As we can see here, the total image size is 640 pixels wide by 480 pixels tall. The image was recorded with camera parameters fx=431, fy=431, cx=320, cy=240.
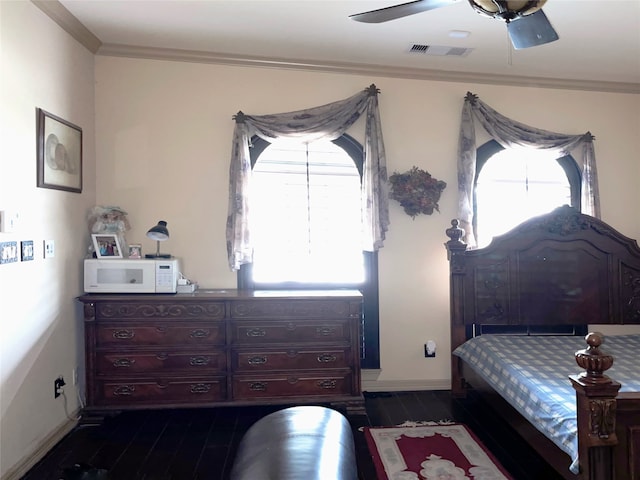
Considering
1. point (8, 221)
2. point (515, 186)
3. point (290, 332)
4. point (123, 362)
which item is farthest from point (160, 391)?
point (515, 186)

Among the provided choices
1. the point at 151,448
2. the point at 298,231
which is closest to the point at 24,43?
the point at 298,231

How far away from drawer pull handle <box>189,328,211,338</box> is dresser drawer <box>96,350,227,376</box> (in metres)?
0.12

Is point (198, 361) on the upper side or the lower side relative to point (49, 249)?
lower

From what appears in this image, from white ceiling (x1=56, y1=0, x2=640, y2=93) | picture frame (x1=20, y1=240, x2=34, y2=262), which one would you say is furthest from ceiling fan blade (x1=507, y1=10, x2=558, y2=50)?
picture frame (x1=20, y1=240, x2=34, y2=262)

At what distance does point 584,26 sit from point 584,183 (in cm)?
144

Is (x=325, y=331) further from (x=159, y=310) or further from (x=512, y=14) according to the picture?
(x=512, y=14)

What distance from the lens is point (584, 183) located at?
3.96 m

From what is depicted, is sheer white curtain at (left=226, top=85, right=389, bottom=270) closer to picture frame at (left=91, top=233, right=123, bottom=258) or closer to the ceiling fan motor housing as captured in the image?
picture frame at (left=91, top=233, right=123, bottom=258)

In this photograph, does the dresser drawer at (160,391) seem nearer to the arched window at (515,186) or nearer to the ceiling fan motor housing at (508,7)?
the arched window at (515,186)

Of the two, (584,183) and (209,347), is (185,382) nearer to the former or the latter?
(209,347)

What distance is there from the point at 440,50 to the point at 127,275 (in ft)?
9.86

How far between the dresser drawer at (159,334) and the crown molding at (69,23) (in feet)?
6.95

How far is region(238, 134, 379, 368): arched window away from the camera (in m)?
3.73

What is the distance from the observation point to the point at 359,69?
376 centimetres
